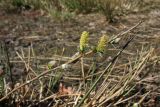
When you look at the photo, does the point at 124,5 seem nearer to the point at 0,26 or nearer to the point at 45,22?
the point at 45,22

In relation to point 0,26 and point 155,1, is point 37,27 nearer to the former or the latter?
point 0,26

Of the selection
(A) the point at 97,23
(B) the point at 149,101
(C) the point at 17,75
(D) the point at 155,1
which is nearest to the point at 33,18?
(A) the point at 97,23

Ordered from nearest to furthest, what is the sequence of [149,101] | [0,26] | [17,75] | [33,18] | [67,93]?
[67,93] < [149,101] < [17,75] < [0,26] < [33,18]

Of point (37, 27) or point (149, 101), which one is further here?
point (37, 27)

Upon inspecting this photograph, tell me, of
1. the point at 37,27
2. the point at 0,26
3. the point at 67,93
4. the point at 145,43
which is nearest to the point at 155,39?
the point at 145,43

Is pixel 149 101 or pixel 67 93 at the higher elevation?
pixel 67 93

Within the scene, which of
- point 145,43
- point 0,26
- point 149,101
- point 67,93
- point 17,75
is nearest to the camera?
point 67,93
